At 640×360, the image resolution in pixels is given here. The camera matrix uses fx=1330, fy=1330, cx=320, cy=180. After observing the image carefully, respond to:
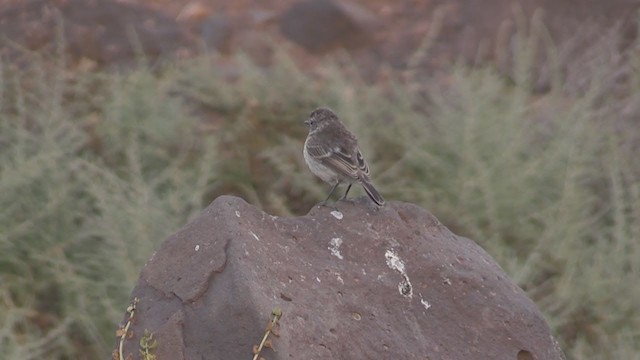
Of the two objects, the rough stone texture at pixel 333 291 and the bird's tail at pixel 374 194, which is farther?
the bird's tail at pixel 374 194

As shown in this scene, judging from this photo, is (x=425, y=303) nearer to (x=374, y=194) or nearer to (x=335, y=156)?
(x=374, y=194)

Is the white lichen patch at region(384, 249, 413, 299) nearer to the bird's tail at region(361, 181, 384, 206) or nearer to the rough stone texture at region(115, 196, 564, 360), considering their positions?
the rough stone texture at region(115, 196, 564, 360)

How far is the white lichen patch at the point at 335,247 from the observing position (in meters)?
4.71

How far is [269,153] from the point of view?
887 cm

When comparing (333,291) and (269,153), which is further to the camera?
(269,153)

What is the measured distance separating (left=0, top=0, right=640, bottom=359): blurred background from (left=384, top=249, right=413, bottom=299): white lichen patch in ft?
8.30

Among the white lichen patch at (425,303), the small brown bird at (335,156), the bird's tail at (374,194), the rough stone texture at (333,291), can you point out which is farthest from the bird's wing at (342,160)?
the white lichen patch at (425,303)

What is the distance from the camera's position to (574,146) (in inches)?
351

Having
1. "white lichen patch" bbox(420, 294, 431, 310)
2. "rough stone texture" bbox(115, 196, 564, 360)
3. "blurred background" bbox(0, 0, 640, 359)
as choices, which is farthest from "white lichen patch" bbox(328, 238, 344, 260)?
"blurred background" bbox(0, 0, 640, 359)

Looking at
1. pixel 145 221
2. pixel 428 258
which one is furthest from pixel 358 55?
pixel 428 258

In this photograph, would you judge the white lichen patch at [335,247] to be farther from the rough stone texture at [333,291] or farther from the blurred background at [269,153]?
the blurred background at [269,153]

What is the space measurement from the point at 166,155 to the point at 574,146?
280cm

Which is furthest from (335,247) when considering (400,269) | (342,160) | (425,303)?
(342,160)

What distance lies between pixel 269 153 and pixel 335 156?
2.75 metres
